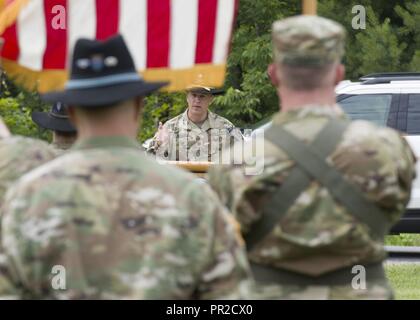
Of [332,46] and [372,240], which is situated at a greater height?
[332,46]

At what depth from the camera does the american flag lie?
762cm

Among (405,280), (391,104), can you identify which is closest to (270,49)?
(391,104)

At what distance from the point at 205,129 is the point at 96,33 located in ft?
16.9

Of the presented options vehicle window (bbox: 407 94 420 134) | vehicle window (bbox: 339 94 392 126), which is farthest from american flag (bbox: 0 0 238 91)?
vehicle window (bbox: 407 94 420 134)

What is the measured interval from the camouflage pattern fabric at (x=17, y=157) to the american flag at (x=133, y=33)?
2.43 m

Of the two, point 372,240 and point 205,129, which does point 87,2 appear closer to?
point 372,240

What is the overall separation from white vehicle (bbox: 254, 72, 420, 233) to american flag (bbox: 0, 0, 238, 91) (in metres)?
7.48

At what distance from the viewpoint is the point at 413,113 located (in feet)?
51.1

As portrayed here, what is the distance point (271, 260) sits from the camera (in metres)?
4.93

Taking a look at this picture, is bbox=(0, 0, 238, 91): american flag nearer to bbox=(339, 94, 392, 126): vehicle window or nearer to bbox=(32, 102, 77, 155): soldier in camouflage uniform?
bbox=(32, 102, 77, 155): soldier in camouflage uniform

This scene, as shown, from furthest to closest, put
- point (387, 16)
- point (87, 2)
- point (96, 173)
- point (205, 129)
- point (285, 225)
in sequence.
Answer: point (387, 16) < point (205, 129) < point (87, 2) < point (285, 225) < point (96, 173)

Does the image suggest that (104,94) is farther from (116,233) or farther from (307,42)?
(307,42)

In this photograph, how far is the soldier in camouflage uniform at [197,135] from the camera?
1277 centimetres
